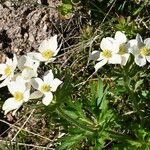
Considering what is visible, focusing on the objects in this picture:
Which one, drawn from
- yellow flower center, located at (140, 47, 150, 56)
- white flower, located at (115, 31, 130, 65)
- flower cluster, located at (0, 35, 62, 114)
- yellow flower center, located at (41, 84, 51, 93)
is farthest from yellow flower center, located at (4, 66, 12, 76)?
yellow flower center, located at (140, 47, 150, 56)

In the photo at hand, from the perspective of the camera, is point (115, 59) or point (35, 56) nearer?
point (115, 59)

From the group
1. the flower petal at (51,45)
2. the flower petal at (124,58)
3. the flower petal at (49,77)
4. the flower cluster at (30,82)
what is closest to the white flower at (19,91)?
the flower cluster at (30,82)

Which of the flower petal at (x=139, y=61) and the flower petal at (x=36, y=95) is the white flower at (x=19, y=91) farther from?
the flower petal at (x=139, y=61)

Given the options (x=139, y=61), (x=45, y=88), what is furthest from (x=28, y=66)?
(x=139, y=61)

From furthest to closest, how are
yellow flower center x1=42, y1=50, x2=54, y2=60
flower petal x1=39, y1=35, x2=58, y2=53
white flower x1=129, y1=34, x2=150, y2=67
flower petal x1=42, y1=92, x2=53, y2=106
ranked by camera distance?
1. flower petal x1=39, y1=35, x2=58, y2=53
2. yellow flower center x1=42, y1=50, x2=54, y2=60
3. white flower x1=129, y1=34, x2=150, y2=67
4. flower petal x1=42, y1=92, x2=53, y2=106

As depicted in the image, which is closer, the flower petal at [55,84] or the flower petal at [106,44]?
the flower petal at [55,84]

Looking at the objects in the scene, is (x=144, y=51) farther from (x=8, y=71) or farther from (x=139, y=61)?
(x=8, y=71)

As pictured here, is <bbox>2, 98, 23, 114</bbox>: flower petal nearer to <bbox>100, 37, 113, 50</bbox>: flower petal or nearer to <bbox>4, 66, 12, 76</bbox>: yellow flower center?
<bbox>4, 66, 12, 76</bbox>: yellow flower center

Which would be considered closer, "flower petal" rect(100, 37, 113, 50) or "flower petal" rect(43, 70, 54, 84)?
"flower petal" rect(43, 70, 54, 84)
